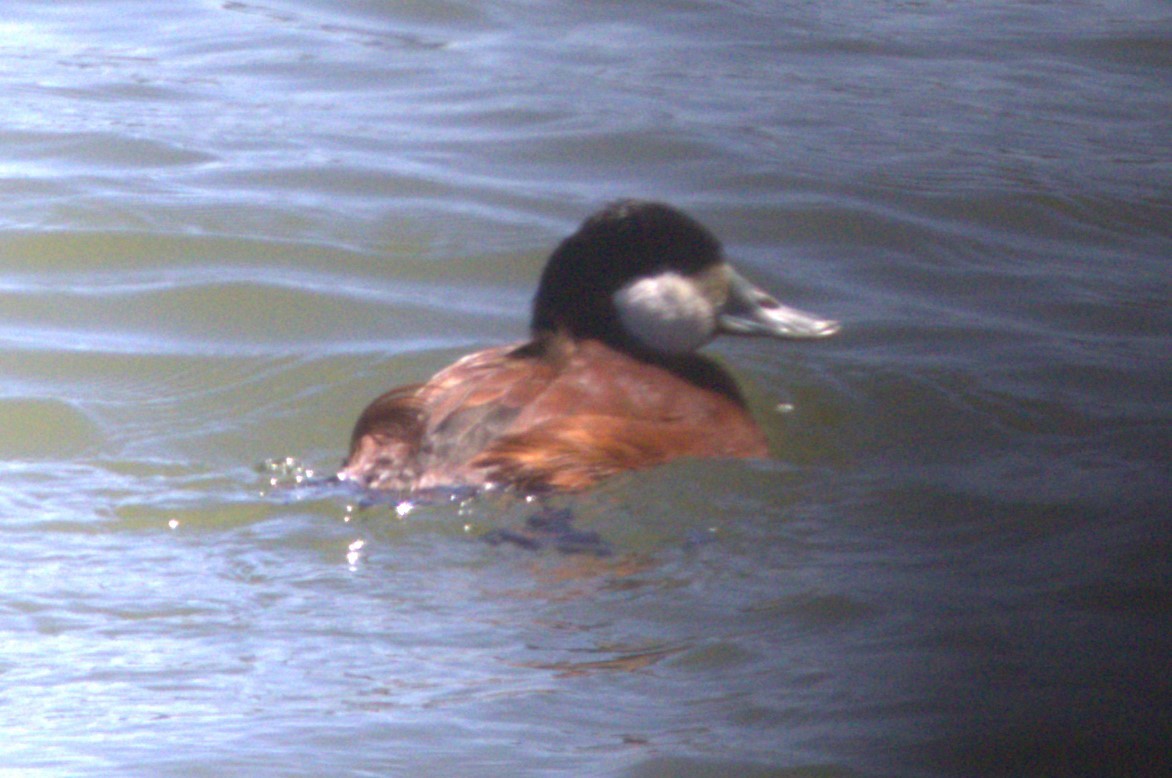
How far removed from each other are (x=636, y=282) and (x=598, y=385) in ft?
1.41

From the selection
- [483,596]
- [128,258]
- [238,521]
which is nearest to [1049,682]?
[483,596]

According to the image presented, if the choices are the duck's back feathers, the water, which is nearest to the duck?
the duck's back feathers

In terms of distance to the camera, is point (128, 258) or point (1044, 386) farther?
point (128, 258)

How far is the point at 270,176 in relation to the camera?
8.94m

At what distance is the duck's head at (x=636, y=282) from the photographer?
536 centimetres

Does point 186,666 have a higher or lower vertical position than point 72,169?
lower

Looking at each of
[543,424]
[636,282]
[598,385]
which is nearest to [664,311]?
[636,282]

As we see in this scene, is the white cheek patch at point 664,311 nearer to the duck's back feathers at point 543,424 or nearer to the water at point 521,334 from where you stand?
the duck's back feathers at point 543,424

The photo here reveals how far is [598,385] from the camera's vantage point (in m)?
5.10

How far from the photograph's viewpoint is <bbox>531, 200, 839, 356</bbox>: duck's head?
17.6ft

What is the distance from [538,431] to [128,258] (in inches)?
138

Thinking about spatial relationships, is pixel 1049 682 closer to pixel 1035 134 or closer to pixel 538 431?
pixel 538 431

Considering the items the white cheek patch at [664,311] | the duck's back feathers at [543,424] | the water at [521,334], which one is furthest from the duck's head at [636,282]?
the water at [521,334]

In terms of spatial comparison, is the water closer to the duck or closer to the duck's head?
the duck
